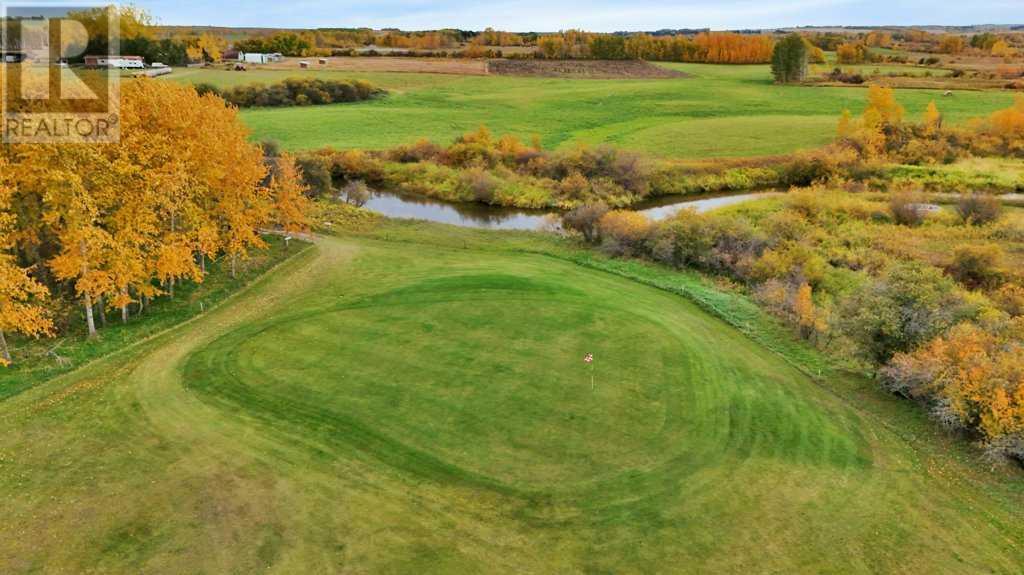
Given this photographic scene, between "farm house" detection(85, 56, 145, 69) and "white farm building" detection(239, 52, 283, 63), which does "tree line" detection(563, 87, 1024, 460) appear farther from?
"white farm building" detection(239, 52, 283, 63)

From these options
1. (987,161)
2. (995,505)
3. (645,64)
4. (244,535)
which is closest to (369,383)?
(244,535)

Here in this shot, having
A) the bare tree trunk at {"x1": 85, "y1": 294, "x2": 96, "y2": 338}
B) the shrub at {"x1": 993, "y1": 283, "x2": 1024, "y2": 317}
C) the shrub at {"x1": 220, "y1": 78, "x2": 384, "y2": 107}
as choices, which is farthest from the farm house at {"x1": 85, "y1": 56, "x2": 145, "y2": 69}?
the shrub at {"x1": 993, "y1": 283, "x2": 1024, "y2": 317}

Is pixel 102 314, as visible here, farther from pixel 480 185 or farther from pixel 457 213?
pixel 480 185

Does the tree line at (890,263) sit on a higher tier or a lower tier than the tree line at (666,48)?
lower

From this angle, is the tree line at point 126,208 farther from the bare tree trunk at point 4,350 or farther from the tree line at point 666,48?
the tree line at point 666,48

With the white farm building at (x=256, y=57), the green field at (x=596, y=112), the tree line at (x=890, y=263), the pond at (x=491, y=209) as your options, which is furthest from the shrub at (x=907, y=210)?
the white farm building at (x=256, y=57)

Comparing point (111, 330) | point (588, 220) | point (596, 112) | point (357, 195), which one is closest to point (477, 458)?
point (111, 330)
